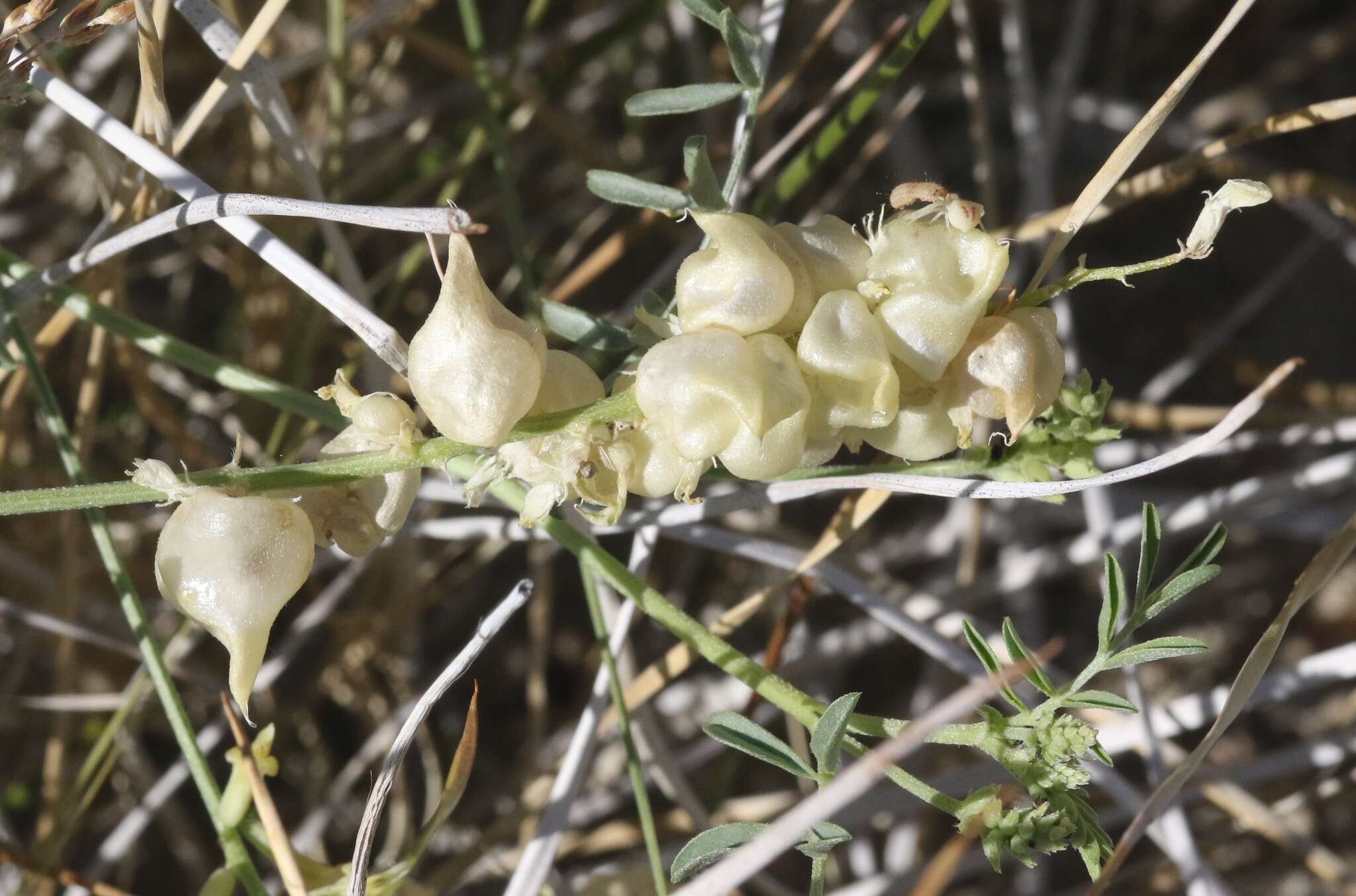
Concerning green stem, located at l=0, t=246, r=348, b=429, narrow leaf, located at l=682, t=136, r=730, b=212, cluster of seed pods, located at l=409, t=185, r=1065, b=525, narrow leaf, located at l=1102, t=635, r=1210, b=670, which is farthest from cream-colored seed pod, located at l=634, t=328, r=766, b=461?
green stem, located at l=0, t=246, r=348, b=429

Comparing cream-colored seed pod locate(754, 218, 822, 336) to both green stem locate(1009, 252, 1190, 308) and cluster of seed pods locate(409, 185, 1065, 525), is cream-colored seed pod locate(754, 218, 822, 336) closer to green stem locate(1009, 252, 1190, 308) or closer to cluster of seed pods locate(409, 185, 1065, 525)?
cluster of seed pods locate(409, 185, 1065, 525)

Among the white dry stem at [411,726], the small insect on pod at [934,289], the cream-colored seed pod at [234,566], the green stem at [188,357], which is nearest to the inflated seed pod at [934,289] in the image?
the small insect on pod at [934,289]

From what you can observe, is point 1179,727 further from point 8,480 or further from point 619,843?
point 8,480

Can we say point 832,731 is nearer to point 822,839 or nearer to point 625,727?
point 822,839

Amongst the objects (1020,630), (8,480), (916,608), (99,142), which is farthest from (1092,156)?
(8,480)

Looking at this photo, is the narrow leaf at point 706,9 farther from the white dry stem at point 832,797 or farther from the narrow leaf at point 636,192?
the white dry stem at point 832,797

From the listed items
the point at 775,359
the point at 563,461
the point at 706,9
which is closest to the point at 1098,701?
the point at 775,359
